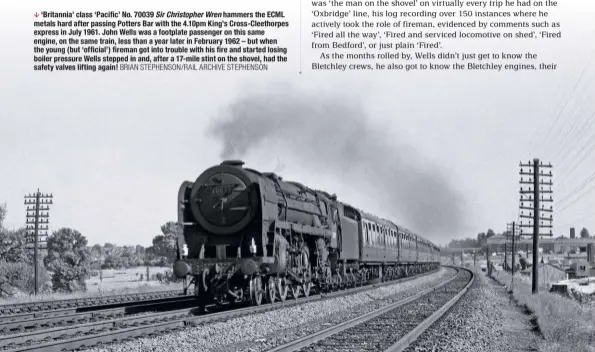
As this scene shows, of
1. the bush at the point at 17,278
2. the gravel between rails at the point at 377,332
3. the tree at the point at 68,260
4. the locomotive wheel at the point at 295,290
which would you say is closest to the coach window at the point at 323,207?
the locomotive wheel at the point at 295,290

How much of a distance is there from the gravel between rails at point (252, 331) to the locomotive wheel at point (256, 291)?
0.88 meters

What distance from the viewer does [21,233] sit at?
170 ft

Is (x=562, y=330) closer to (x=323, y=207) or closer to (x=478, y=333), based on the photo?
(x=478, y=333)

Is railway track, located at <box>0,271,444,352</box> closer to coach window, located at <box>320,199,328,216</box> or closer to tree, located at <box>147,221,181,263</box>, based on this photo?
coach window, located at <box>320,199,328,216</box>

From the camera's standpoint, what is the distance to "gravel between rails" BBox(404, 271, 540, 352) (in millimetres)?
11477

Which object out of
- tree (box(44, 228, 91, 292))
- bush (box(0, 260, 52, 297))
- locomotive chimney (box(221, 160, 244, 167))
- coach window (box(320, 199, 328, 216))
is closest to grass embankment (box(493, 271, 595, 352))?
coach window (box(320, 199, 328, 216))

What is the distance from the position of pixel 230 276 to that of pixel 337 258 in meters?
8.06

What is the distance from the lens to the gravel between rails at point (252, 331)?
37.7 ft

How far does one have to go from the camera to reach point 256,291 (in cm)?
1780

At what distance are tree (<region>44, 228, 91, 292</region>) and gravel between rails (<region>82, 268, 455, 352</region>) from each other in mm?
34679

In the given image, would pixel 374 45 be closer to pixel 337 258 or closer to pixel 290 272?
pixel 290 272

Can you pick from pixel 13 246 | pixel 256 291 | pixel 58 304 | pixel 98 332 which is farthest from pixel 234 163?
pixel 13 246

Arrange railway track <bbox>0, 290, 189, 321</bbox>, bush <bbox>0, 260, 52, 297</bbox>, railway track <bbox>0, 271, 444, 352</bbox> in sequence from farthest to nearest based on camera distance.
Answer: bush <bbox>0, 260, 52, 297</bbox> → railway track <bbox>0, 290, 189, 321</bbox> → railway track <bbox>0, 271, 444, 352</bbox>

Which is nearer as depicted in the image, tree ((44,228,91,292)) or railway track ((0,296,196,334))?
railway track ((0,296,196,334))
